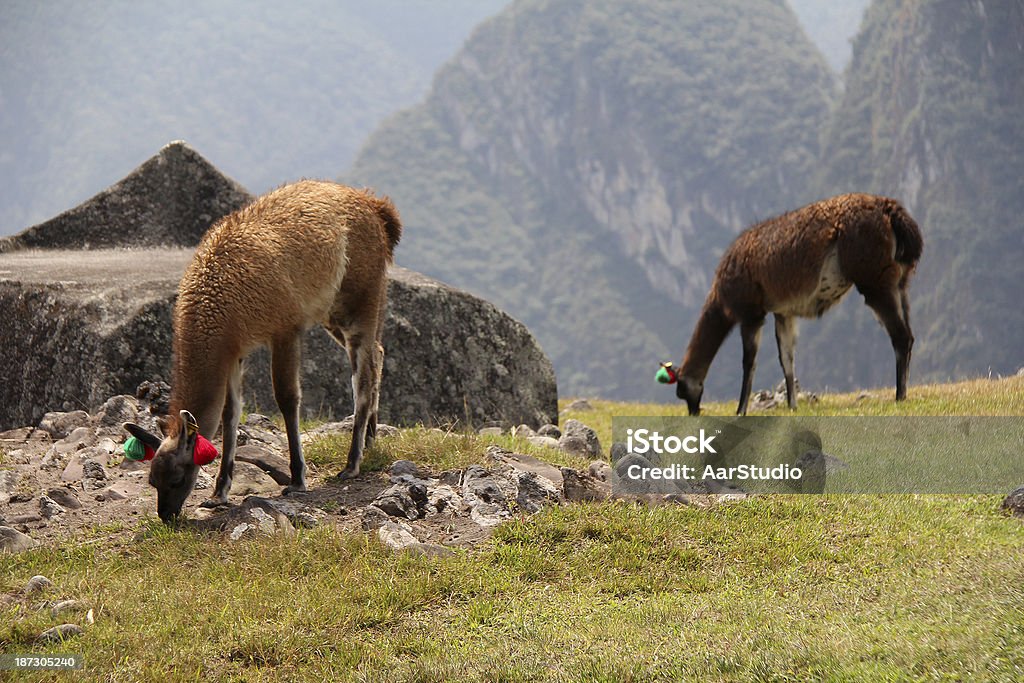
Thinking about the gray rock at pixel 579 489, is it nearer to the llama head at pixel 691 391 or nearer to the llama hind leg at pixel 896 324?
the llama hind leg at pixel 896 324

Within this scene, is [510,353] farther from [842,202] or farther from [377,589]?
[377,589]

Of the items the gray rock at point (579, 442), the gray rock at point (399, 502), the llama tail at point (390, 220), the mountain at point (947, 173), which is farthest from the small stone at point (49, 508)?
the mountain at point (947, 173)

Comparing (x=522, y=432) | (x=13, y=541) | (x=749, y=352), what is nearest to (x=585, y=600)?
(x=13, y=541)

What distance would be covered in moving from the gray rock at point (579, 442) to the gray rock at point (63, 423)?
4.79 metres

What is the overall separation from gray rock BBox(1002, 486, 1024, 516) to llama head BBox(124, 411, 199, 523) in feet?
20.4

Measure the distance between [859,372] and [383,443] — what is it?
5376 inches

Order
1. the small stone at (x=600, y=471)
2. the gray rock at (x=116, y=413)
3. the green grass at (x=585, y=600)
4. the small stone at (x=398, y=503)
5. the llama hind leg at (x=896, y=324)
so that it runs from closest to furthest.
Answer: the green grass at (x=585, y=600) → the small stone at (x=398, y=503) → the small stone at (x=600, y=471) → the gray rock at (x=116, y=413) → the llama hind leg at (x=896, y=324)

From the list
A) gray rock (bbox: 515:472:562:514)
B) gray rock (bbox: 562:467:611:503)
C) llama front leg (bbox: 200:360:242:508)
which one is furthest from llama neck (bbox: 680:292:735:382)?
llama front leg (bbox: 200:360:242:508)

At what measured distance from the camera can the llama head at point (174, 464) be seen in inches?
295

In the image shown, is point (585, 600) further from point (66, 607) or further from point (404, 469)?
point (66, 607)

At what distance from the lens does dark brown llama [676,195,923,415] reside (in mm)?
13734

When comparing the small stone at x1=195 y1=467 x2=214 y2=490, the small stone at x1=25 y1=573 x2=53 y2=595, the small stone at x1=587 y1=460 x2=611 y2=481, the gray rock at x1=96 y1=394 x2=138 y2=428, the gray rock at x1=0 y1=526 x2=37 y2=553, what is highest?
the gray rock at x1=96 y1=394 x2=138 y2=428

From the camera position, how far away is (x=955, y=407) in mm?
12469

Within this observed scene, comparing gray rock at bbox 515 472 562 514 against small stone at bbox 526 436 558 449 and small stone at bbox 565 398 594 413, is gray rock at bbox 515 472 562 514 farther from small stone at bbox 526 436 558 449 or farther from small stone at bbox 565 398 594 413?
small stone at bbox 565 398 594 413
